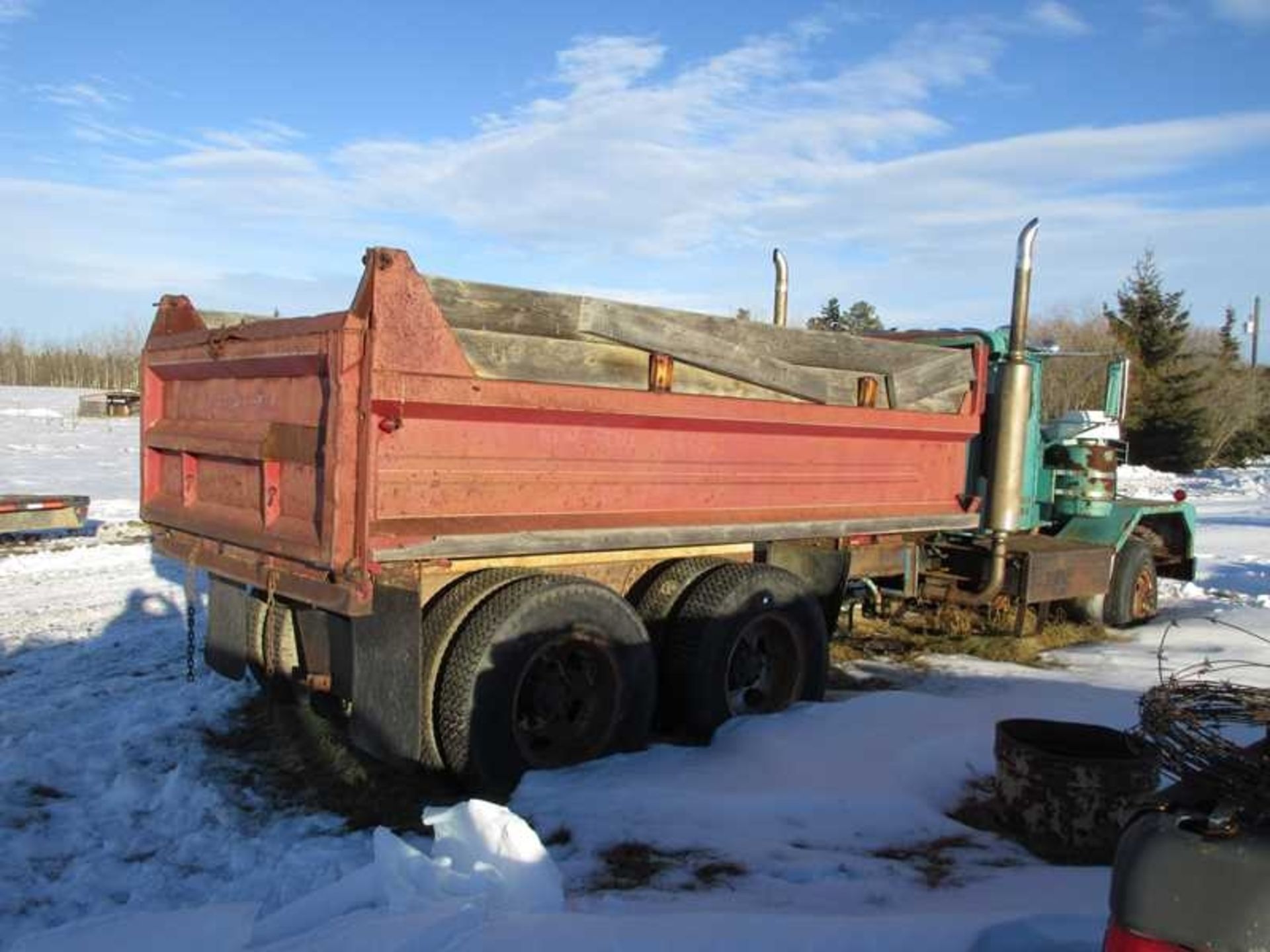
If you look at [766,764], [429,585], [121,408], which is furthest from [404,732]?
[121,408]

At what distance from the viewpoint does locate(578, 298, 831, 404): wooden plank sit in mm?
4965

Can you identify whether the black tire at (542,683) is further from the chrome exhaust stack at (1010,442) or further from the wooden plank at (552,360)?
the chrome exhaust stack at (1010,442)

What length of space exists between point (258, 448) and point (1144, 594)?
7.70 m

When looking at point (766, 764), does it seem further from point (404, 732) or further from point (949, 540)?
point (949, 540)

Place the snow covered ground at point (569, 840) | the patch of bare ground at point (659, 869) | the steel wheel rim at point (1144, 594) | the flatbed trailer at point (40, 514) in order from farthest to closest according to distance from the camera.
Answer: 1. the flatbed trailer at point (40, 514)
2. the steel wheel rim at point (1144, 594)
3. the patch of bare ground at point (659, 869)
4. the snow covered ground at point (569, 840)

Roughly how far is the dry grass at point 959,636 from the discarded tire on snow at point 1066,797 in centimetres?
317

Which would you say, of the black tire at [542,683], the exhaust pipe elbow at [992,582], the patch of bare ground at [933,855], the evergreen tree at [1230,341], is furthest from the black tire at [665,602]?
the evergreen tree at [1230,341]

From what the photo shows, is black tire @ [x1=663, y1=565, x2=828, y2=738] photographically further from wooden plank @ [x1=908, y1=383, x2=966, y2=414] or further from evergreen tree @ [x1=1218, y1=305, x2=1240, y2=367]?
evergreen tree @ [x1=1218, y1=305, x2=1240, y2=367]

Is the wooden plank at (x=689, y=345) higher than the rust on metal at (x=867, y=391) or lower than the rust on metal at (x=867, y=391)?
higher

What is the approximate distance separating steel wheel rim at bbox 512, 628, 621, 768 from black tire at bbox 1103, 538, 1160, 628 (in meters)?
5.43

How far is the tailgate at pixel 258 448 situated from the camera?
4.17 metres

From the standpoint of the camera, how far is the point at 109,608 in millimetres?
8859

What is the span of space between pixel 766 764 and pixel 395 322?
2563mm

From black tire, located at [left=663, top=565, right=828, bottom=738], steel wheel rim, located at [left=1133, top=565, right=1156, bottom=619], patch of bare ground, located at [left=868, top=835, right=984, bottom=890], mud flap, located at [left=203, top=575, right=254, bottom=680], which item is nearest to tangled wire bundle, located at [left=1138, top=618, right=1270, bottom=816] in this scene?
patch of bare ground, located at [left=868, top=835, right=984, bottom=890]
